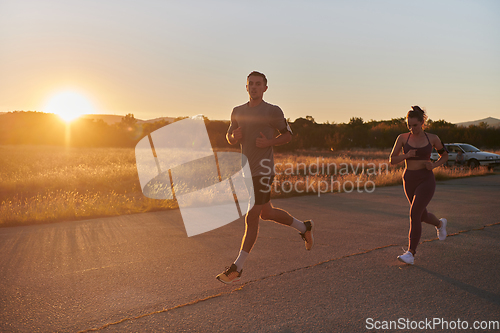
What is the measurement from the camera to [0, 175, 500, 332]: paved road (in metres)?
3.08

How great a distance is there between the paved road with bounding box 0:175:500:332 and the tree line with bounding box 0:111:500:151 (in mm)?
44894

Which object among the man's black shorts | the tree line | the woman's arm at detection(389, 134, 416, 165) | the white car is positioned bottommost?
the white car

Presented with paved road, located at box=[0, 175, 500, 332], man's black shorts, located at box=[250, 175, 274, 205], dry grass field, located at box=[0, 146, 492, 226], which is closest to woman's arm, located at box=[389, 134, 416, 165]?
paved road, located at box=[0, 175, 500, 332]

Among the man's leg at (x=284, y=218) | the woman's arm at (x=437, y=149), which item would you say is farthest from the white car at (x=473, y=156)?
the man's leg at (x=284, y=218)

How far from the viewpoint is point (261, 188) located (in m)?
4.00

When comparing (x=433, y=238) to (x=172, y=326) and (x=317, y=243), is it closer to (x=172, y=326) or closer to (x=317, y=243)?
(x=317, y=243)

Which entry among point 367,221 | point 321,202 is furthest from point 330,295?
point 321,202

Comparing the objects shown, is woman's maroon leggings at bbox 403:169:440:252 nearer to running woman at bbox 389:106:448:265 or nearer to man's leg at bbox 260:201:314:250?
running woman at bbox 389:106:448:265

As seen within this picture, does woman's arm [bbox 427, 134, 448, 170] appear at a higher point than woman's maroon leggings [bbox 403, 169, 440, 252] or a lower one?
higher

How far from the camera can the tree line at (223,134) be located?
5519 centimetres

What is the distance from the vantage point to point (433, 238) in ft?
19.1

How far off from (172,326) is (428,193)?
333 cm

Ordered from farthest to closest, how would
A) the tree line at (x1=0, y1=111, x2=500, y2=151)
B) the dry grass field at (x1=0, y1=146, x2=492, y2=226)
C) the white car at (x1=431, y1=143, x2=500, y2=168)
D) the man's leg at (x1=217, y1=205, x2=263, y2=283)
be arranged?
1. the tree line at (x1=0, y1=111, x2=500, y2=151)
2. the white car at (x1=431, y1=143, x2=500, y2=168)
3. the dry grass field at (x1=0, y1=146, x2=492, y2=226)
4. the man's leg at (x1=217, y1=205, x2=263, y2=283)

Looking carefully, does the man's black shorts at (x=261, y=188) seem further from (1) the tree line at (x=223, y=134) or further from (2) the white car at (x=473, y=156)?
(1) the tree line at (x=223, y=134)
